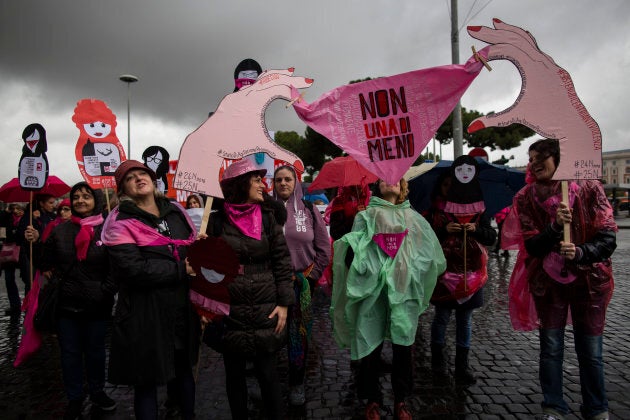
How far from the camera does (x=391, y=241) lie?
3.16 meters

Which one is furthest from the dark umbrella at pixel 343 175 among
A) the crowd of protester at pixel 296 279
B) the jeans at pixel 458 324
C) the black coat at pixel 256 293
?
the black coat at pixel 256 293

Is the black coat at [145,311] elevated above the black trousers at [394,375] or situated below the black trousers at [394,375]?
above

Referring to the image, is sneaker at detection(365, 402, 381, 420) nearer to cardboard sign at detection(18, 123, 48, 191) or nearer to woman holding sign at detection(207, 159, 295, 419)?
woman holding sign at detection(207, 159, 295, 419)

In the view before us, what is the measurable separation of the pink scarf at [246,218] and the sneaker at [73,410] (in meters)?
1.95

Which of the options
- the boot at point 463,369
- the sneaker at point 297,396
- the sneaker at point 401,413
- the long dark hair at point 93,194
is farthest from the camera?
the boot at point 463,369

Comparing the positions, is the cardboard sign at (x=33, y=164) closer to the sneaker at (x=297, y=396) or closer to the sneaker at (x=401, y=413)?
the sneaker at (x=297, y=396)

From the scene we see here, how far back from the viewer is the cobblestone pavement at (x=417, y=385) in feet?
10.7

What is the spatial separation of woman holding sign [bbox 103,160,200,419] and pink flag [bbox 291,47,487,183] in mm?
1262

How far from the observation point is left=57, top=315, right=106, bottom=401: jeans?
10.7 ft

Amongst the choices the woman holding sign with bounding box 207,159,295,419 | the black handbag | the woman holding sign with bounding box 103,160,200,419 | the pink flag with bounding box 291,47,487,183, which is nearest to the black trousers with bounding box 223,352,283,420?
the woman holding sign with bounding box 207,159,295,419

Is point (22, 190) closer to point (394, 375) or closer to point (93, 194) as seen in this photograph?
point (93, 194)

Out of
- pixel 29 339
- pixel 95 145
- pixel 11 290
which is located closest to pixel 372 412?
pixel 29 339

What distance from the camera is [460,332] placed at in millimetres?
3791

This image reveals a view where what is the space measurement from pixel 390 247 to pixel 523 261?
99cm
